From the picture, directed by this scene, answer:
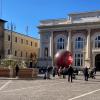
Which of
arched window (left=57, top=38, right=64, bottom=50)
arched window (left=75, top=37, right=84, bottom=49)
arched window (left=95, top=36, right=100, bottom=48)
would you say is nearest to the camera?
arched window (left=95, top=36, right=100, bottom=48)

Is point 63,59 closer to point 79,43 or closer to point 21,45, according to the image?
point 79,43

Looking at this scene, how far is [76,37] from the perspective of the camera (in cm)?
7488

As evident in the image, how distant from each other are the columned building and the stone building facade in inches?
310

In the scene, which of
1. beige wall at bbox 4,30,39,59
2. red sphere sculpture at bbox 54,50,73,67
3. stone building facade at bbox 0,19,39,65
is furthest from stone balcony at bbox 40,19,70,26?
red sphere sculpture at bbox 54,50,73,67

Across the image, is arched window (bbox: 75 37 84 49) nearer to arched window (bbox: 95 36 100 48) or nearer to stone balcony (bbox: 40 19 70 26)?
arched window (bbox: 95 36 100 48)

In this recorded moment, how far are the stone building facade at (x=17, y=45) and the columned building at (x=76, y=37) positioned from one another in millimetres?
7868

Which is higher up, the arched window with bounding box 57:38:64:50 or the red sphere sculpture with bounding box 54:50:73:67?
the arched window with bounding box 57:38:64:50

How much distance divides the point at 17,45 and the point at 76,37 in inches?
712

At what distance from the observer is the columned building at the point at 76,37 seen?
7238cm

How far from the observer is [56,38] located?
3036 inches

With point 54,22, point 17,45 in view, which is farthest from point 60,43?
point 17,45

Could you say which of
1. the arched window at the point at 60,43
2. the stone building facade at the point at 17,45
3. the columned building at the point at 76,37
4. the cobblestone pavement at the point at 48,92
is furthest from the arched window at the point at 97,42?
the cobblestone pavement at the point at 48,92

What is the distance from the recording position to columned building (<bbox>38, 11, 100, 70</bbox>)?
7238 cm

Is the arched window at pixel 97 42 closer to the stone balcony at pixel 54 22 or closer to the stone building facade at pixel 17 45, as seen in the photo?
the stone balcony at pixel 54 22
